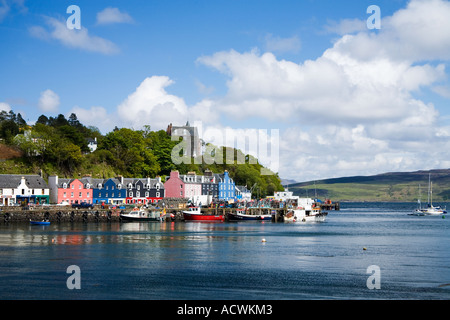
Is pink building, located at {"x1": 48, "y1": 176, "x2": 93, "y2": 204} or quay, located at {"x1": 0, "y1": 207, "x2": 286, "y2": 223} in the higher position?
pink building, located at {"x1": 48, "y1": 176, "x2": 93, "y2": 204}

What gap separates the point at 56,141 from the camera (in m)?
123

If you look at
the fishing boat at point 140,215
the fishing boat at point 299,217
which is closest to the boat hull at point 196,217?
the fishing boat at point 140,215

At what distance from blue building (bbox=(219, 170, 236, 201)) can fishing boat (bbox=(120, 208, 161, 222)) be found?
39.9 meters

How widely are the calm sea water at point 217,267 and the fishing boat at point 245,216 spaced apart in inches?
1740

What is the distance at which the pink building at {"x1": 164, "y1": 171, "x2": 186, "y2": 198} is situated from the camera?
12650 centimetres

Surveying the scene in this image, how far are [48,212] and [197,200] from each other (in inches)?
1608

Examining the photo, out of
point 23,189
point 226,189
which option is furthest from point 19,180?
point 226,189

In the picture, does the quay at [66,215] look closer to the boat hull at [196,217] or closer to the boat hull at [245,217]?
the boat hull at [196,217]

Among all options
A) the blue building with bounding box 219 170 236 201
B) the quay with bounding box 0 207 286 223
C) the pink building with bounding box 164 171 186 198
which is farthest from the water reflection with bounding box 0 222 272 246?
the blue building with bounding box 219 170 236 201

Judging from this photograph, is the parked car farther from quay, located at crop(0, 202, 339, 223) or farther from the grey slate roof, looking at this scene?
the grey slate roof

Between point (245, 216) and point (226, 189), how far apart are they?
3046 cm

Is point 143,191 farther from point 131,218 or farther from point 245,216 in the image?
point 245,216

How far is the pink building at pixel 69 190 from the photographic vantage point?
11069 centimetres
